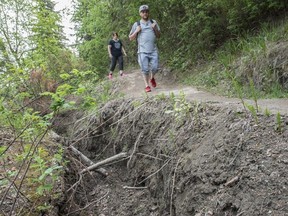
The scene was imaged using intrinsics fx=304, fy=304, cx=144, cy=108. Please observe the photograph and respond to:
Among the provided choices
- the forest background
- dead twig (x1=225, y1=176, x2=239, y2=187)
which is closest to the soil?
dead twig (x1=225, y1=176, x2=239, y2=187)

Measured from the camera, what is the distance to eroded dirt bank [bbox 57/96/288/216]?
2.86 metres

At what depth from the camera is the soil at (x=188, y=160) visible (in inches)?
113

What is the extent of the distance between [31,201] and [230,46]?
603cm

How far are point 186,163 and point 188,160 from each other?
47 mm

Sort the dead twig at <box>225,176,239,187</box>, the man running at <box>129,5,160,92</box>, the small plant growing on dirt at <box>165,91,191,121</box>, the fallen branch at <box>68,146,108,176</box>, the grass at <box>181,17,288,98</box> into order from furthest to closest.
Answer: the man running at <box>129,5,160,92</box> → the fallen branch at <box>68,146,108,176</box> → the grass at <box>181,17,288,98</box> → the small plant growing on dirt at <box>165,91,191,121</box> → the dead twig at <box>225,176,239,187</box>

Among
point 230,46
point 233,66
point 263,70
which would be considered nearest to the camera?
point 263,70

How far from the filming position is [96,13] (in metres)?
14.9

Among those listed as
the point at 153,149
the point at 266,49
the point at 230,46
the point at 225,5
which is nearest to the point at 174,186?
the point at 153,149

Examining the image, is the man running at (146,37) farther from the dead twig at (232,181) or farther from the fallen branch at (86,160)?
the dead twig at (232,181)

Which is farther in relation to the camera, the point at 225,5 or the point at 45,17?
the point at 45,17

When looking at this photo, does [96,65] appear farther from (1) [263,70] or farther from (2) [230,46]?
(1) [263,70]

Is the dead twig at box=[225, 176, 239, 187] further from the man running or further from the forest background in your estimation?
the man running

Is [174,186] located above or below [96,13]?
below

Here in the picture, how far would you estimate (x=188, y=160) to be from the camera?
12.7 feet
